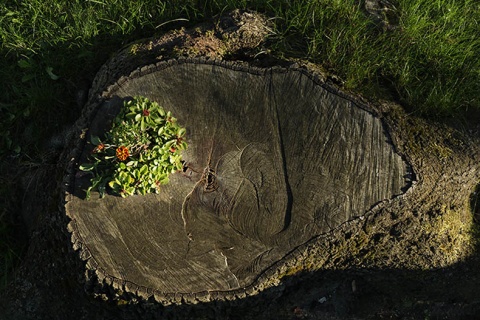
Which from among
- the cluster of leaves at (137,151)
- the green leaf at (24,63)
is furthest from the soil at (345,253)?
the green leaf at (24,63)

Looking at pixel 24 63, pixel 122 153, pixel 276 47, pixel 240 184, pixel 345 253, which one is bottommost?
pixel 345 253

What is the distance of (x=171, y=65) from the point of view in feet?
8.62

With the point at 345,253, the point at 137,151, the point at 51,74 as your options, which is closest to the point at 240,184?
the point at 137,151

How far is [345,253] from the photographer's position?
105 inches

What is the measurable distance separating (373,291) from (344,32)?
172cm

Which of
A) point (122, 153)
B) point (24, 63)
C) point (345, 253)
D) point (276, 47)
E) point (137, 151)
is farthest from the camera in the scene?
point (24, 63)

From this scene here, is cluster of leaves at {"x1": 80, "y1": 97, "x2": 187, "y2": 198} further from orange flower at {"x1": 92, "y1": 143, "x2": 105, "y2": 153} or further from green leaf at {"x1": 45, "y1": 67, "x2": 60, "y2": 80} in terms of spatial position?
green leaf at {"x1": 45, "y1": 67, "x2": 60, "y2": 80}

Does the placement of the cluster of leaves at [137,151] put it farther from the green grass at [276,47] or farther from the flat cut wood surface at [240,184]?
the green grass at [276,47]

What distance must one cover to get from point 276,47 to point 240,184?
3.25ft

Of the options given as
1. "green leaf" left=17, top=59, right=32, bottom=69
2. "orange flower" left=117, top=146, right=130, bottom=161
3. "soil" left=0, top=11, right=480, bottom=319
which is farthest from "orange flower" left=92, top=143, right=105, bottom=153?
"green leaf" left=17, top=59, right=32, bottom=69

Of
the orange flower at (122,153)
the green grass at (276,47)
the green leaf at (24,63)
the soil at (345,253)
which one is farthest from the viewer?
the green leaf at (24,63)

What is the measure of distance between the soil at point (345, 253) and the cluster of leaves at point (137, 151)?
373 mm

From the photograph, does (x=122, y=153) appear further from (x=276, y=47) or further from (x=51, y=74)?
(x=51, y=74)

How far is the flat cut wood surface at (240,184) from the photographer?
251cm
